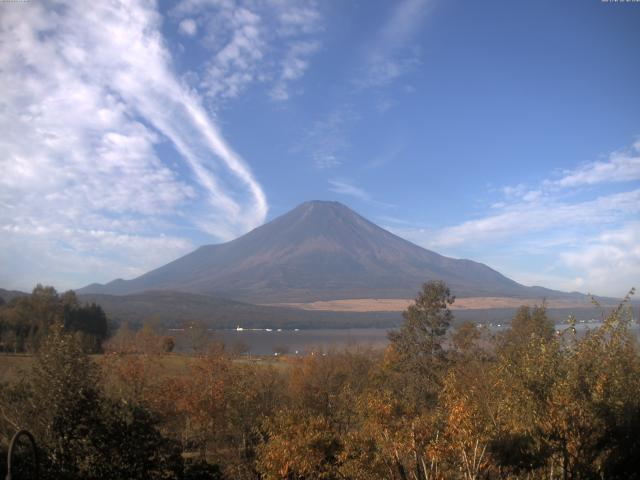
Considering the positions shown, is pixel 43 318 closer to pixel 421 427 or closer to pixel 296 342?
pixel 421 427

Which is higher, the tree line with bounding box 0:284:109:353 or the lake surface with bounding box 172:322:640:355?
the tree line with bounding box 0:284:109:353

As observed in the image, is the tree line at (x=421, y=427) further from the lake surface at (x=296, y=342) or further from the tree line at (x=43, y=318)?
the tree line at (x=43, y=318)

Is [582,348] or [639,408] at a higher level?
[582,348]

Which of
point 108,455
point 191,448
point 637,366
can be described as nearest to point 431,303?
point 191,448

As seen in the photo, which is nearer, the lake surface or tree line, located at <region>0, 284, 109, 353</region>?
tree line, located at <region>0, 284, 109, 353</region>

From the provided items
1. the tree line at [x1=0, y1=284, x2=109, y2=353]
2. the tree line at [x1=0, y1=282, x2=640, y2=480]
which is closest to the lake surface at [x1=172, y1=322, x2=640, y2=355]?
the tree line at [x1=0, y1=284, x2=109, y2=353]

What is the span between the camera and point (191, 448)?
24969 mm

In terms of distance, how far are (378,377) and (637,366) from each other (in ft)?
73.1

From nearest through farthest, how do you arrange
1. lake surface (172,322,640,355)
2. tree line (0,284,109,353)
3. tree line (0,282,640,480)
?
1. tree line (0,282,640,480)
2. tree line (0,284,109,353)
3. lake surface (172,322,640,355)

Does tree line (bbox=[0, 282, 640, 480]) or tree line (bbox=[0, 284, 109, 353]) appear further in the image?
tree line (bbox=[0, 284, 109, 353])

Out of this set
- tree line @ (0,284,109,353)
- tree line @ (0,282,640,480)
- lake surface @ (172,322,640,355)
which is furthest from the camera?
lake surface @ (172,322,640,355)

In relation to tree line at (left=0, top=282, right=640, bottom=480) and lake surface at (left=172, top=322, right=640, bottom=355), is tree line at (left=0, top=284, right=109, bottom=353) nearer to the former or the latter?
lake surface at (left=172, top=322, right=640, bottom=355)

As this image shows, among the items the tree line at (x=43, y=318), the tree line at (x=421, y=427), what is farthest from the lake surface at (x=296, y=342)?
the tree line at (x=421, y=427)

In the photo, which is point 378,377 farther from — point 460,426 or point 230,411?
point 460,426
